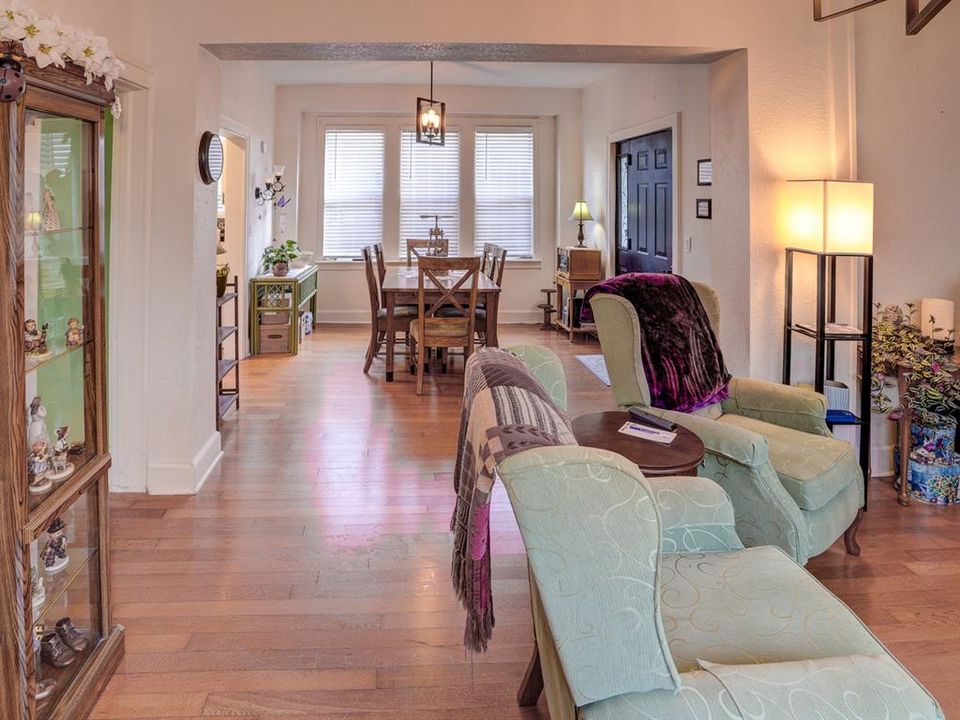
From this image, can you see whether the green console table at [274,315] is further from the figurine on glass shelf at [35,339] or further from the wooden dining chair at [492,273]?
the figurine on glass shelf at [35,339]

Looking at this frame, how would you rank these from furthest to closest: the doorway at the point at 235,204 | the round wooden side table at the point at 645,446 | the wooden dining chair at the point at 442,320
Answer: the doorway at the point at 235,204, the wooden dining chair at the point at 442,320, the round wooden side table at the point at 645,446

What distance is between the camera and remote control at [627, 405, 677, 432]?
290 centimetres

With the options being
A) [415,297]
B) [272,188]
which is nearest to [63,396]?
[415,297]

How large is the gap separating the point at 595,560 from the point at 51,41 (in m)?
1.59

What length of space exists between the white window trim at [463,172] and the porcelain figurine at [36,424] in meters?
7.47

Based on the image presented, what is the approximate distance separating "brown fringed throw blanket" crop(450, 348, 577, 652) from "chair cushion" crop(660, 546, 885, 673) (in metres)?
0.41

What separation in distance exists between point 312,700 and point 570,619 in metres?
1.14

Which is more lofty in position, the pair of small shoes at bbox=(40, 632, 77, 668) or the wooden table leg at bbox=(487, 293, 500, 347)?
the wooden table leg at bbox=(487, 293, 500, 347)

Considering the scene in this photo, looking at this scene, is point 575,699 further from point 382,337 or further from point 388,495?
point 382,337

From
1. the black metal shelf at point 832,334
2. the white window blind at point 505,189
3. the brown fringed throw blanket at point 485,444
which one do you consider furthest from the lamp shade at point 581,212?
the brown fringed throw blanket at point 485,444

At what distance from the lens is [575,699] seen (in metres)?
1.43

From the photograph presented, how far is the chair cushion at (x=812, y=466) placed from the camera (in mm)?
2781

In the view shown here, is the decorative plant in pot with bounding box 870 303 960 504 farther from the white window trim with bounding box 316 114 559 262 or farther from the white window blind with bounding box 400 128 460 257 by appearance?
the white window blind with bounding box 400 128 460 257

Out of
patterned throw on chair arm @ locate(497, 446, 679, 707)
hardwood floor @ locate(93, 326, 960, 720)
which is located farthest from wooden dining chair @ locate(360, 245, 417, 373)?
patterned throw on chair arm @ locate(497, 446, 679, 707)
